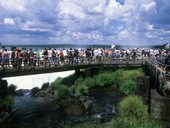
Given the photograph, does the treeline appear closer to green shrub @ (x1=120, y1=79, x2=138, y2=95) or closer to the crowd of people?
green shrub @ (x1=120, y1=79, x2=138, y2=95)

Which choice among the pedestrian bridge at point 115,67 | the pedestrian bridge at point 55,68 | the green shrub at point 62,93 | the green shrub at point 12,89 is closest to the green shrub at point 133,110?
the pedestrian bridge at point 115,67

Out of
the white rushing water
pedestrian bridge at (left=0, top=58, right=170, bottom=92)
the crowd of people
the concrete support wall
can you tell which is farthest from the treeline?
the crowd of people

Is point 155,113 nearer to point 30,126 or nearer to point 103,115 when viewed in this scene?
point 103,115

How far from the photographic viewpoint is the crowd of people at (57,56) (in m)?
27.5

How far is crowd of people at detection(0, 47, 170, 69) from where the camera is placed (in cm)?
2747

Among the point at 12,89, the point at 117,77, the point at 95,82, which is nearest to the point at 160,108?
the point at 95,82

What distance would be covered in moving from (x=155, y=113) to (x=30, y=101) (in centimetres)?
1396

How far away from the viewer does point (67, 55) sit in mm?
35062

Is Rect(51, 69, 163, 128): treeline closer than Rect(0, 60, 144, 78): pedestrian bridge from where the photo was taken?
Yes

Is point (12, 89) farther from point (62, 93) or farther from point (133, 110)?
point (133, 110)

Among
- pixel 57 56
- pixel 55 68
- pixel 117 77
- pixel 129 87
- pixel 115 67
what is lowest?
pixel 129 87

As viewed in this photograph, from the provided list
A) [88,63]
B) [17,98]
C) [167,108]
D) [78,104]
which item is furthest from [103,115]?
[88,63]

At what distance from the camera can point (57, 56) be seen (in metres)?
33.8

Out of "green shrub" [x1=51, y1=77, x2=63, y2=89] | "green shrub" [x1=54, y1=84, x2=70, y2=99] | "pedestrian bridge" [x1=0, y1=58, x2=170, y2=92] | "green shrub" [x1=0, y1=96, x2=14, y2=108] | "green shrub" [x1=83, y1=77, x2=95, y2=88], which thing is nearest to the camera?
"pedestrian bridge" [x1=0, y1=58, x2=170, y2=92]
